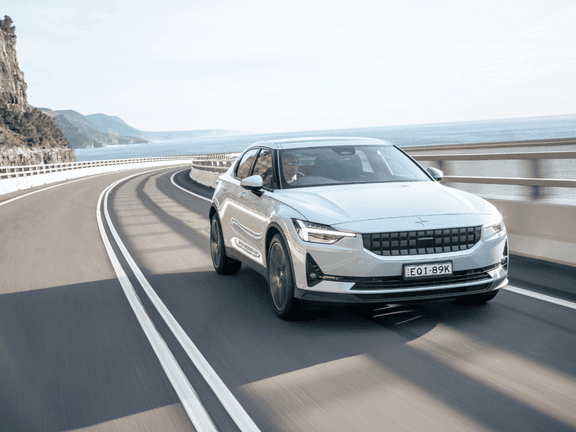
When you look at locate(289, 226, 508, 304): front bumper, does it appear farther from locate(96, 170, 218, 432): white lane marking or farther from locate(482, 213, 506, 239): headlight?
locate(96, 170, 218, 432): white lane marking

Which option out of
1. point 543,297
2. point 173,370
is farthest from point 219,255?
point 543,297

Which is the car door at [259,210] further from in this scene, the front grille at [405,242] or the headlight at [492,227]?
the headlight at [492,227]

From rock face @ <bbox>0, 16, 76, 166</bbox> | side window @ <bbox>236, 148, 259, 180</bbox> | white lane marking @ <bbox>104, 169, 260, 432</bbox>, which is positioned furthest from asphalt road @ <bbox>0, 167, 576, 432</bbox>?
rock face @ <bbox>0, 16, 76, 166</bbox>

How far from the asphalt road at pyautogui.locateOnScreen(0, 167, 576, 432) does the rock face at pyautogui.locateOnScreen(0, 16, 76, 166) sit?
314 feet

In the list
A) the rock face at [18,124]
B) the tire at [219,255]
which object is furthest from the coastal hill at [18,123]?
the tire at [219,255]

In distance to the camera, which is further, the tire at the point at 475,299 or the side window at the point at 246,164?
the side window at the point at 246,164

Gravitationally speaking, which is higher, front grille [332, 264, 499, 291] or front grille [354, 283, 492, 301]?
front grille [332, 264, 499, 291]

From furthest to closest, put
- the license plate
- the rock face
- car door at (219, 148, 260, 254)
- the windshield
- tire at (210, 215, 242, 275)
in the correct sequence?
→ the rock face < tire at (210, 215, 242, 275) < car door at (219, 148, 260, 254) < the windshield < the license plate

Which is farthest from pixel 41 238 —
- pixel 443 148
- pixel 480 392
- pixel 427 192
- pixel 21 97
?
pixel 21 97

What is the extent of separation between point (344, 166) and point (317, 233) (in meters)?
1.64

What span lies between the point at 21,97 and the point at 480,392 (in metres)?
125

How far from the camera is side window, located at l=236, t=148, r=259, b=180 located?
24.5ft

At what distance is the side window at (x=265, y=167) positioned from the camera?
21.8 feet

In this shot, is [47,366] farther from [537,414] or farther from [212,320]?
[537,414]
